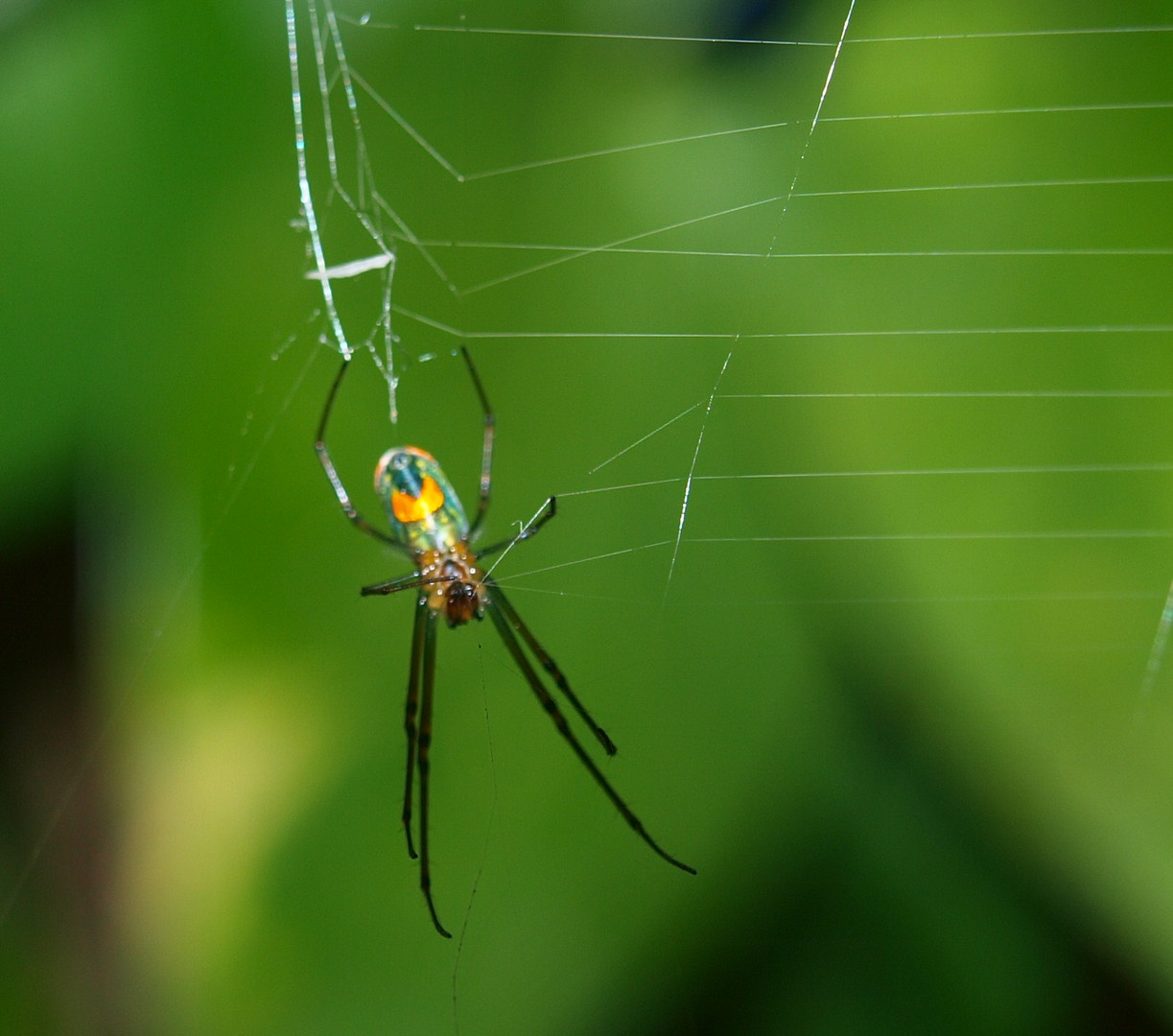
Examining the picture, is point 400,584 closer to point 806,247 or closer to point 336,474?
point 336,474

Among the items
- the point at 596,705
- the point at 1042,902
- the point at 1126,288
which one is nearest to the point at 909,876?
the point at 1042,902

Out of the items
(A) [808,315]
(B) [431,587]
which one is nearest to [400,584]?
(B) [431,587]

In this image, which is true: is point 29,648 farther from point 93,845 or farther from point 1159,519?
point 1159,519

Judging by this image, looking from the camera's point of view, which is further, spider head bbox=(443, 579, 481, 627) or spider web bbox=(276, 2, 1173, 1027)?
spider head bbox=(443, 579, 481, 627)

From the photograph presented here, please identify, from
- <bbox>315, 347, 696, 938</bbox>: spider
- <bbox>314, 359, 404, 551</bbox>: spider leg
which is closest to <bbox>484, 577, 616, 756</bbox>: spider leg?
<bbox>315, 347, 696, 938</bbox>: spider

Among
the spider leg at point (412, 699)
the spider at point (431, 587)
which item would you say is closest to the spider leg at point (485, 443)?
the spider at point (431, 587)

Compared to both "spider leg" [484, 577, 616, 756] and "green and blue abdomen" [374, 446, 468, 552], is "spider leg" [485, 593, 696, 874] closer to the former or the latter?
"spider leg" [484, 577, 616, 756]

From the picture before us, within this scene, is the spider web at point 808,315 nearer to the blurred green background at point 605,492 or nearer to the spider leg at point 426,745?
the blurred green background at point 605,492
